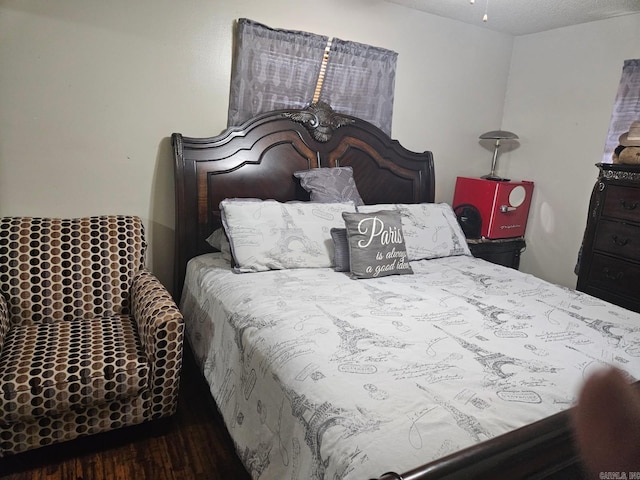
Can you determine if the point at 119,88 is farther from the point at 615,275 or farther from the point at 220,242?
the point at 615,275

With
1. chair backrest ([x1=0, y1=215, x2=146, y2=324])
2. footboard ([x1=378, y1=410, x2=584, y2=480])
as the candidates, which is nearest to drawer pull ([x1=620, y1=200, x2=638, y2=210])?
footboard ([x1=378, y1=410, x2=584, y2=480])

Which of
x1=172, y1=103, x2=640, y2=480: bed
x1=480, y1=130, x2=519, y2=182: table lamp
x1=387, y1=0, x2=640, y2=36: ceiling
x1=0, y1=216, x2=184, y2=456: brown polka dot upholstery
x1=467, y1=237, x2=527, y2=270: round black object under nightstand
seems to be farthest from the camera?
x1=480, y1=130, x2=519, y2=182: table lamp

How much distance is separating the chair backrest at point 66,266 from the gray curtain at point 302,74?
0.99m

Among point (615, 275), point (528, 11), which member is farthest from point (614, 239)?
point (528, 11)

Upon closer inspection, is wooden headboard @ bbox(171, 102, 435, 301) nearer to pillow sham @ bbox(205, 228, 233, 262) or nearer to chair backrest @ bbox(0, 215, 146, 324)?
pillow sham @ bbox(205, 228, 233, 262)

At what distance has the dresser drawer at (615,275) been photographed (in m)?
2.50

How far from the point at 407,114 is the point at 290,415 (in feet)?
8.25

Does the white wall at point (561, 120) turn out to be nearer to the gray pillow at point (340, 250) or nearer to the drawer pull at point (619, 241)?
the drawer pull at point (619, 241)

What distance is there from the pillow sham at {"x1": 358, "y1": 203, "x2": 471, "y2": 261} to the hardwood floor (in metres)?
1.42

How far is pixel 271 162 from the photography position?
259 cm

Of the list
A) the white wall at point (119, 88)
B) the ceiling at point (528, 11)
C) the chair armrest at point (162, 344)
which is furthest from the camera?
the ceiling at point (528, 11)

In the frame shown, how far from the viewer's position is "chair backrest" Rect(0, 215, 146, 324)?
192cm

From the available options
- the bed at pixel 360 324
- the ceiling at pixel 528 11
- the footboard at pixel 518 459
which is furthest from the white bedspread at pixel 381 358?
the ceiling at pixel 528 11

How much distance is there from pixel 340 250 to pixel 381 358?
989 mm
